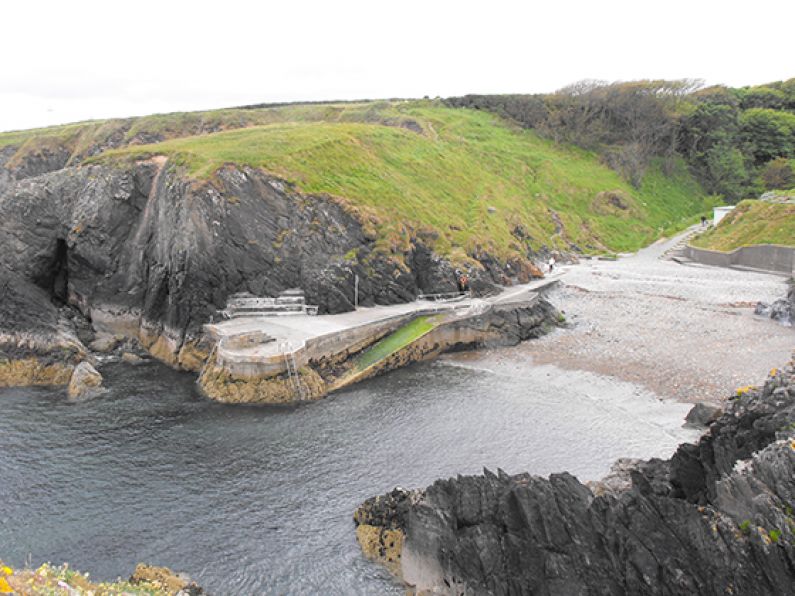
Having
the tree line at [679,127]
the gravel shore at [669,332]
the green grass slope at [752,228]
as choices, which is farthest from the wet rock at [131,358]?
the tree line at [679,127]

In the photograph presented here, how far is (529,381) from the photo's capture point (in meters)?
33.8

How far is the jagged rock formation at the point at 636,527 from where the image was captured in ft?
41.7

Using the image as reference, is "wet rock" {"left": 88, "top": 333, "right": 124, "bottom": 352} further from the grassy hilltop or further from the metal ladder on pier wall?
the metal ladder on pier wall

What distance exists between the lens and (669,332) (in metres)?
40.3

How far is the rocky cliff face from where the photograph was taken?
3925 centimetres

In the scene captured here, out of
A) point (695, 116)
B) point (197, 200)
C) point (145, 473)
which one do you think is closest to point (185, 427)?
point (145, 473)

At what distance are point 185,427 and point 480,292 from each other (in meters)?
24.8

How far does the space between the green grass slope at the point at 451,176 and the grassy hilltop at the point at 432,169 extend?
0.16 metres

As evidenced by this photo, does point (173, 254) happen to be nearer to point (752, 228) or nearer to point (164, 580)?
point (164, 580)

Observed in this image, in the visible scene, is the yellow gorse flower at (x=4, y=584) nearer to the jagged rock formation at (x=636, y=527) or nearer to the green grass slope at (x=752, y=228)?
the jagged rock formation at (x=636, y=527)

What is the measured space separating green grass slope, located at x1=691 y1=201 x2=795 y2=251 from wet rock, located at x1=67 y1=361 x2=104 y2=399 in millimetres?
59524

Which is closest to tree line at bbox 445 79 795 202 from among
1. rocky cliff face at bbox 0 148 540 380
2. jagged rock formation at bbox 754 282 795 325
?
jagged rock formation at bbox 754 282 795 325

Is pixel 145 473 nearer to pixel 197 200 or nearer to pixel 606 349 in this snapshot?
pixel 197 200

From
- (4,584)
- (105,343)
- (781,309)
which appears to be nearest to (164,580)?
(4,584)
